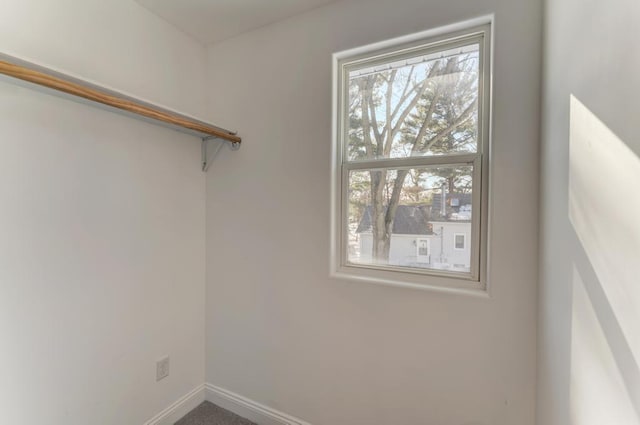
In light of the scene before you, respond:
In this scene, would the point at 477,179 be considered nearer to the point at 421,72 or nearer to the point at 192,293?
the point at 421,72

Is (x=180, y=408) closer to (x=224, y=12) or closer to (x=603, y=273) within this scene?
(x=603, y=273)

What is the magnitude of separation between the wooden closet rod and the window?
2.78ft

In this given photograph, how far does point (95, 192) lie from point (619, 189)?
1.90m

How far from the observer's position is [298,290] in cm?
169

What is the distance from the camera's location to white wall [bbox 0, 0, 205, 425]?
1.19 meters

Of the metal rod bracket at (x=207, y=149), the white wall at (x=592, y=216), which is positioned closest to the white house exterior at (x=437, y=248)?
the white wall at (x=592, y=216)

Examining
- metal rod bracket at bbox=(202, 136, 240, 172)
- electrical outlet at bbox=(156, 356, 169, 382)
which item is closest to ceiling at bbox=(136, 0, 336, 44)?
metal rod bracket at bbox=(202, 136, 240, 172)

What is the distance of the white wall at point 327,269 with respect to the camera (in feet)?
4.01

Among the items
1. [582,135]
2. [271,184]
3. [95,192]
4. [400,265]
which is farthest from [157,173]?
[582,135]

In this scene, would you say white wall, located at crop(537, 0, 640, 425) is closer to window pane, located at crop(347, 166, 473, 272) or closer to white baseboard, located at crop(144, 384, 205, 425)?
window pane, located at crop(347, 166, 473, 272)

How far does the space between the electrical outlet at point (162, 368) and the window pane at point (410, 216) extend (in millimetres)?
1293

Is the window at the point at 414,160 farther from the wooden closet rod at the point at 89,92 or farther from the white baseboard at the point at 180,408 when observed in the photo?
the white baseboard at the point at 180,408

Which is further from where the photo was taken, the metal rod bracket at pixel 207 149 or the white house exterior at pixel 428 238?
the metal rod bracket at pixel 207 149

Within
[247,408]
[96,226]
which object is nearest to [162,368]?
[247,408]
